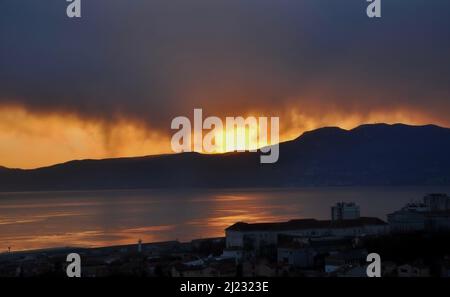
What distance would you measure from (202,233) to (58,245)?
5.04m

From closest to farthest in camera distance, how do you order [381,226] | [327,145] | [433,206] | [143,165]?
1. [381,226]
2. [433,206]
3. [327,145]
4. [143,165]

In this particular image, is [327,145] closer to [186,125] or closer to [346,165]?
[346,165]

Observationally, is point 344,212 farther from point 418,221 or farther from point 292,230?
point 292,230

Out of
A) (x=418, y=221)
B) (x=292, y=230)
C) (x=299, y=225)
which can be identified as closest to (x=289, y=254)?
(x=292, y=230)

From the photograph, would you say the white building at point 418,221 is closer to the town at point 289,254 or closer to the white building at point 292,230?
the town at point 289,254

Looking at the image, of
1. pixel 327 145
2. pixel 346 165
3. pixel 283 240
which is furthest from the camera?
pixel 346 165

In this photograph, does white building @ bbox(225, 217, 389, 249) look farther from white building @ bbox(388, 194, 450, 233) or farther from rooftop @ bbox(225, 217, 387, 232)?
white building @ bbox(388, 194, 450, 233)

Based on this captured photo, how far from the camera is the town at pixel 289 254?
26.6 ft

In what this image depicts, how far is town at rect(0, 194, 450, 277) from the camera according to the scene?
26.6ft

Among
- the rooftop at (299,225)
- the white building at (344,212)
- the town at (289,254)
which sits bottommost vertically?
the town at (289,254)

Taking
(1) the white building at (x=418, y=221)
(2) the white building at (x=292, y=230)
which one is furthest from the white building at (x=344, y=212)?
(2) the white building at (x=292, y=230)

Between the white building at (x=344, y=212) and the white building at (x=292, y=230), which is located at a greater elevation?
the white building at (x=344, y=212)
